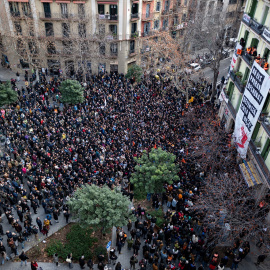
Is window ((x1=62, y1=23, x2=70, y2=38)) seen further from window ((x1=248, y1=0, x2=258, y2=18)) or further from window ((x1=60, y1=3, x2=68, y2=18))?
window ((x1=248, y1=0, x2=258, y2=18))

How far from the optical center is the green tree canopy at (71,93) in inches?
1139

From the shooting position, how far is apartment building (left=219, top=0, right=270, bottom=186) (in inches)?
771

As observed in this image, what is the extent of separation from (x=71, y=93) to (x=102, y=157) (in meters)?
10.1

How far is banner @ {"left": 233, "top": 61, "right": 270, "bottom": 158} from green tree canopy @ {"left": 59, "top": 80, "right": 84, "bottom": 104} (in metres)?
16.6

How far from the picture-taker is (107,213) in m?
14.9

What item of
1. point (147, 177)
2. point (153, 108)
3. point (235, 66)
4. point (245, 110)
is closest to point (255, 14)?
point (235, 66)

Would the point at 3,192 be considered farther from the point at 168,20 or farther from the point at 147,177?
the point at 168,20

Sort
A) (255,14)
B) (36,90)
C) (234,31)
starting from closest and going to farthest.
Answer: (255,14) → (36,90) → (234,31)

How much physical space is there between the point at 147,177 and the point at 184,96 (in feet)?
61.5

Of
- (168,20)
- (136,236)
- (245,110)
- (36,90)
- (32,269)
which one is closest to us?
(32,269)

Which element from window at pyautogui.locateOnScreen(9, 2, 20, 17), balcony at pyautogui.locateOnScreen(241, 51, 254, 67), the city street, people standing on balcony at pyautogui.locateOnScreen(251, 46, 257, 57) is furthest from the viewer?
the city street

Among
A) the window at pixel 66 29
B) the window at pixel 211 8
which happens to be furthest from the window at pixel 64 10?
the window at pixel 211 8

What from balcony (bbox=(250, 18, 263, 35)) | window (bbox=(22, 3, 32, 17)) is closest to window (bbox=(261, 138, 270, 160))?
balcony (bbox=(250, 18, 263, 35))

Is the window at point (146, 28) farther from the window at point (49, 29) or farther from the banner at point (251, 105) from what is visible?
the banner at point (251, 105)
